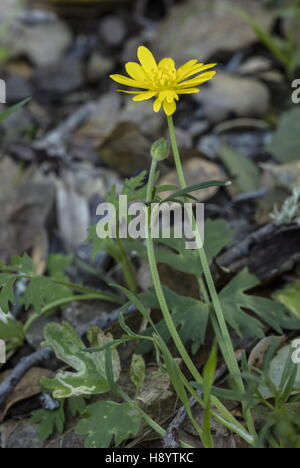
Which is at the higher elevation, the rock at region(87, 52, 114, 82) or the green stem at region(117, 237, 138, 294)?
the rock at region(87, 52, 114, 82)

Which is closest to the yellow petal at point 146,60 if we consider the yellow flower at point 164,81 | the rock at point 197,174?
the yellow flower at point 164,81

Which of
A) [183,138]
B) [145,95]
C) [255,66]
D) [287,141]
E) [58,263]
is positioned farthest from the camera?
[255,66]

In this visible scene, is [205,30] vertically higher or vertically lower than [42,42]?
lower

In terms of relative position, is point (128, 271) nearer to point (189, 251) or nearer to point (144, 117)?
point (189, 251)

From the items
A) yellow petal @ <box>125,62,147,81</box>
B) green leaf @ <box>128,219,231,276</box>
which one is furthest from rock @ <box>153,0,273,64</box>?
yellow petal @ <box>125,62,147,81</box>

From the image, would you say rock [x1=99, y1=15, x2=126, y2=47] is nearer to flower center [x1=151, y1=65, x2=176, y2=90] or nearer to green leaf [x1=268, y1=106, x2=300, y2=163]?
green leaf [x1=268, y1=106, x2=300, y2=163]

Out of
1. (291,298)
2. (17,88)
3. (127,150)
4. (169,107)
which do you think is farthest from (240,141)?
(169,107)
